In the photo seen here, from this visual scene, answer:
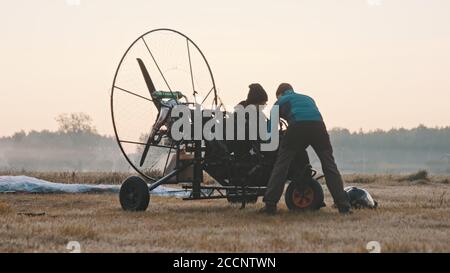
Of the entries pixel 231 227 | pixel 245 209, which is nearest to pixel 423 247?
pixel 231 227

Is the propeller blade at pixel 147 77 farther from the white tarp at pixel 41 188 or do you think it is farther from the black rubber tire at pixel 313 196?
the white tarp at pixel 41 188

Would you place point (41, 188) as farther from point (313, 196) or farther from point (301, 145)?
point (301, 145)

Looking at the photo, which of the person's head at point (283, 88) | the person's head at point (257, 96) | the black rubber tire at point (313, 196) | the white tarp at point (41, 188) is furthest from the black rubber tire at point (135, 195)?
the white tarp at point (41, 188)

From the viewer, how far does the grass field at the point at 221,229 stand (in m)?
8.27

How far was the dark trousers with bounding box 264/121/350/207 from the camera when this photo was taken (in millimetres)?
12297

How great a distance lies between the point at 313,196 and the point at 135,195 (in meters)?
3.35

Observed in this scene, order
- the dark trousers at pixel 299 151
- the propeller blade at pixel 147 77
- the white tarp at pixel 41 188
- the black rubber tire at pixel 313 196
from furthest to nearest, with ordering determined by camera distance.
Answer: the white tarp at pixel 41 188 → the propeller blade at pixel 147 77 → the black rubber tire at pixel 313 196 → the dark trousers at pixel 299 151

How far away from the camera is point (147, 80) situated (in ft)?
46.4

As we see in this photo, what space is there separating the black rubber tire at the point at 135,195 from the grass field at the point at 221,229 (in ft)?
1.10

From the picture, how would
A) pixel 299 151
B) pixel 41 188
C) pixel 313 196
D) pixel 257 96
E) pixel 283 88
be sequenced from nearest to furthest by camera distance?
pixel 299 151
pixel 313 196
pixel 283 88
pixel 257 96
pixel 41 188

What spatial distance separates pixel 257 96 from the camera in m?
13.4

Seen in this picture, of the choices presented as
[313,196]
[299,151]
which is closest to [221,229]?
[299,151]
